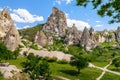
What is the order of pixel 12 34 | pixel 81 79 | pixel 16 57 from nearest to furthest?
pixel 81 79 → pixel 16 57 → pixel 12 34

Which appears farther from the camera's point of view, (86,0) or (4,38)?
(4,38)

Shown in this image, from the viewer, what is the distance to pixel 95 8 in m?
14.7

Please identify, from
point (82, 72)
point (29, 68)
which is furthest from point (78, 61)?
point (29, 68)

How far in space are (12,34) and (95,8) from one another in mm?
169160

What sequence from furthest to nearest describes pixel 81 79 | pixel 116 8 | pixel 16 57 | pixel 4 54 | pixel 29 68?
pixel 16 57 → pixel 4 54 → pixel 81 79 → pixel 29 68 → pixel 116 8

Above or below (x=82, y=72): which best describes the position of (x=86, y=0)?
above

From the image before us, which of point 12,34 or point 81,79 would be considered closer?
point 81,79

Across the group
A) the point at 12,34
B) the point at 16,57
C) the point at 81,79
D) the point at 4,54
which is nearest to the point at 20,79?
the point at 81,79

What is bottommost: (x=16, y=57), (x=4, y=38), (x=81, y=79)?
(x=81, y=79)

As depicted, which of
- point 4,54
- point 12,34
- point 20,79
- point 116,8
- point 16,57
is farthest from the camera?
point 12,34

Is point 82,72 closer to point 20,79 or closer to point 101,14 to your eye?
point 20,79

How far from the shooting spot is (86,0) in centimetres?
1459

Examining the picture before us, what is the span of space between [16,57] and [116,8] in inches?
5572

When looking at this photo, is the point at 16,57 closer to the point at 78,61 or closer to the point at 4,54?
the point at 4,54
